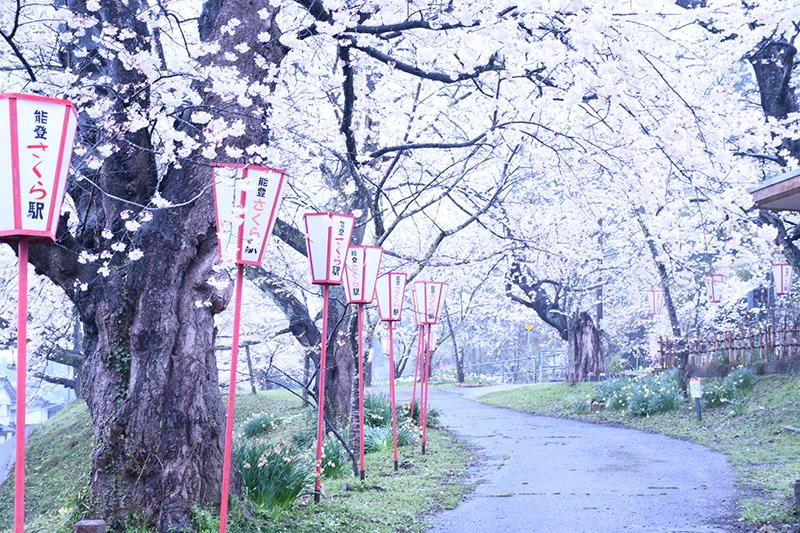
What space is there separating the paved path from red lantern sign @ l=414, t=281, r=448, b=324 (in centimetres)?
234

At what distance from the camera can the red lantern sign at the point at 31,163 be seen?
336 centimetres

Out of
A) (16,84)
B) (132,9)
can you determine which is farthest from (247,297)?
(132,9)

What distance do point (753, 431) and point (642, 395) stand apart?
367 cm

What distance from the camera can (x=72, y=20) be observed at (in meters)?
5.23

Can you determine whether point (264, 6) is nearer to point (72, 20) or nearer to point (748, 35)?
point (72, 20)

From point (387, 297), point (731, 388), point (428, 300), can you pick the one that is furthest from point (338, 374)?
point (731, 388)

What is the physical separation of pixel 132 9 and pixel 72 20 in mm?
585

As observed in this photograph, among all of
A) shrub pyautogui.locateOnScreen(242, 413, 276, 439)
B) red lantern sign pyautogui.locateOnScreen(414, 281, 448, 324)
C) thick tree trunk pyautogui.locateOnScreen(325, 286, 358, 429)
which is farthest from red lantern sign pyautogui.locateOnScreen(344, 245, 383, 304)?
shrub pyautogui.locateOnScreen(242, 413, 276, 439)

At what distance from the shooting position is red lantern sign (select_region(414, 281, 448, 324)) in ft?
36.3

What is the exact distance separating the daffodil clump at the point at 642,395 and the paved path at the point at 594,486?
179 cm

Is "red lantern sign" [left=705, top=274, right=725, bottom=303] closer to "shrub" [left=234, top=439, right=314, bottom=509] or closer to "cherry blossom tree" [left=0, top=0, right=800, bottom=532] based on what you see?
"cherry blossom tree" [left=0, top=0, right=800, bottom=532]

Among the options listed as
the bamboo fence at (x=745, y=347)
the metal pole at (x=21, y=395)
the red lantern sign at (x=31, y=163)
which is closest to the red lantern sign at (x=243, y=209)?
the red lantern sign at (x=31, y=163)

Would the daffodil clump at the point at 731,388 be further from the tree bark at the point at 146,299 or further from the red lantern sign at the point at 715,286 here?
the tree bark at the point at 146,299

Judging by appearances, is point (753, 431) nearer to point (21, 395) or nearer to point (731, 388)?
point (731, 388)
